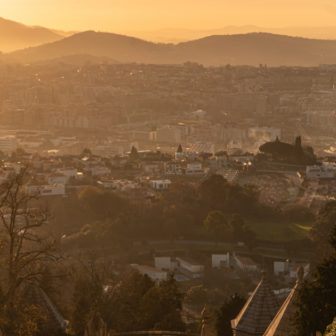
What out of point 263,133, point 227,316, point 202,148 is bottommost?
point 263,133

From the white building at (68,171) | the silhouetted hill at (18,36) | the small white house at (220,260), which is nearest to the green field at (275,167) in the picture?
the white building at (68,171)

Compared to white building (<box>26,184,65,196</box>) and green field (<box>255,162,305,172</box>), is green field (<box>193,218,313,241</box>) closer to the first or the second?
white building (<box>26,184,65,196</box>)

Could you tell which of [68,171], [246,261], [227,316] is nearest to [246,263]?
[246,261]

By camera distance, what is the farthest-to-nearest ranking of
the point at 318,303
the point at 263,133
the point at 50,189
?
the point at 263,133 → the point at 50,189 → the point at 318,303

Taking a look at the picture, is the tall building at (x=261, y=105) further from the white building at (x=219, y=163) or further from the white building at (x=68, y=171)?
the white building at (x=68, y=171)

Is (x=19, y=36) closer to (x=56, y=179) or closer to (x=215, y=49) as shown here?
(x=215, y=49)

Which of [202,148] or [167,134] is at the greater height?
[202,148]

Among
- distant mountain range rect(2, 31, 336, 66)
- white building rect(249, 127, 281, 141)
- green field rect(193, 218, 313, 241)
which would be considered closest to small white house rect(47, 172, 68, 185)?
green field rect(193, 218, 313, 241)
